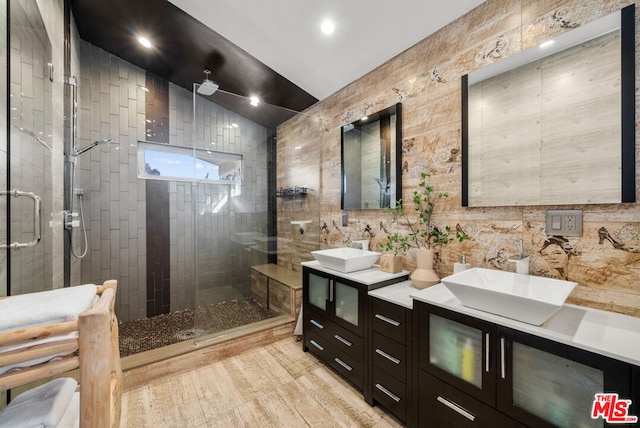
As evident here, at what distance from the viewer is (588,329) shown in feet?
3.50

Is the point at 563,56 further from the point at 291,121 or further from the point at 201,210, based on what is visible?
the point at 201,210

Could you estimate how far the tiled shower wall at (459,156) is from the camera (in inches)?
49.0

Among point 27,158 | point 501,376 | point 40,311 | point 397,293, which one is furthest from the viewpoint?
point 397,293

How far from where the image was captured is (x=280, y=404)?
1.77 m

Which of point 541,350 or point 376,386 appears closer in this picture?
point 541,350

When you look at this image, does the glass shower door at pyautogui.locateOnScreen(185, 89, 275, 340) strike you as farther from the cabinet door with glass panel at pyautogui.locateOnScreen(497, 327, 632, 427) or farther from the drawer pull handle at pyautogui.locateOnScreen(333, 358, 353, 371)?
the cabinet door with glass panel at pyautogui.locateOnScreen(497, 327, 632, 427)

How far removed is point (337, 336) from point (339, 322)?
0.40 ft

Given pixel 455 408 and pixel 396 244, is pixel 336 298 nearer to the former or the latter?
pixel 396 244

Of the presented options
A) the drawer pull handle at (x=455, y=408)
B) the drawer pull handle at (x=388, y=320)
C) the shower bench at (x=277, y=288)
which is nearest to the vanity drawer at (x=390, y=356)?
the drawer pull handle at (x=388, y=320)

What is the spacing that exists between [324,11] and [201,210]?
220cm

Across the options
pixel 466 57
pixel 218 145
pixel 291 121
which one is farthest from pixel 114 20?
pixel 466 57

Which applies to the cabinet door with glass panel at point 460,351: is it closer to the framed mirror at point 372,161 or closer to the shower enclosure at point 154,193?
the framed mirror at point 372,161

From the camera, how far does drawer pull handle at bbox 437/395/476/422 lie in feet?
4.04

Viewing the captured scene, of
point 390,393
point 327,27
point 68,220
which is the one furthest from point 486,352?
Result: point 68,220
